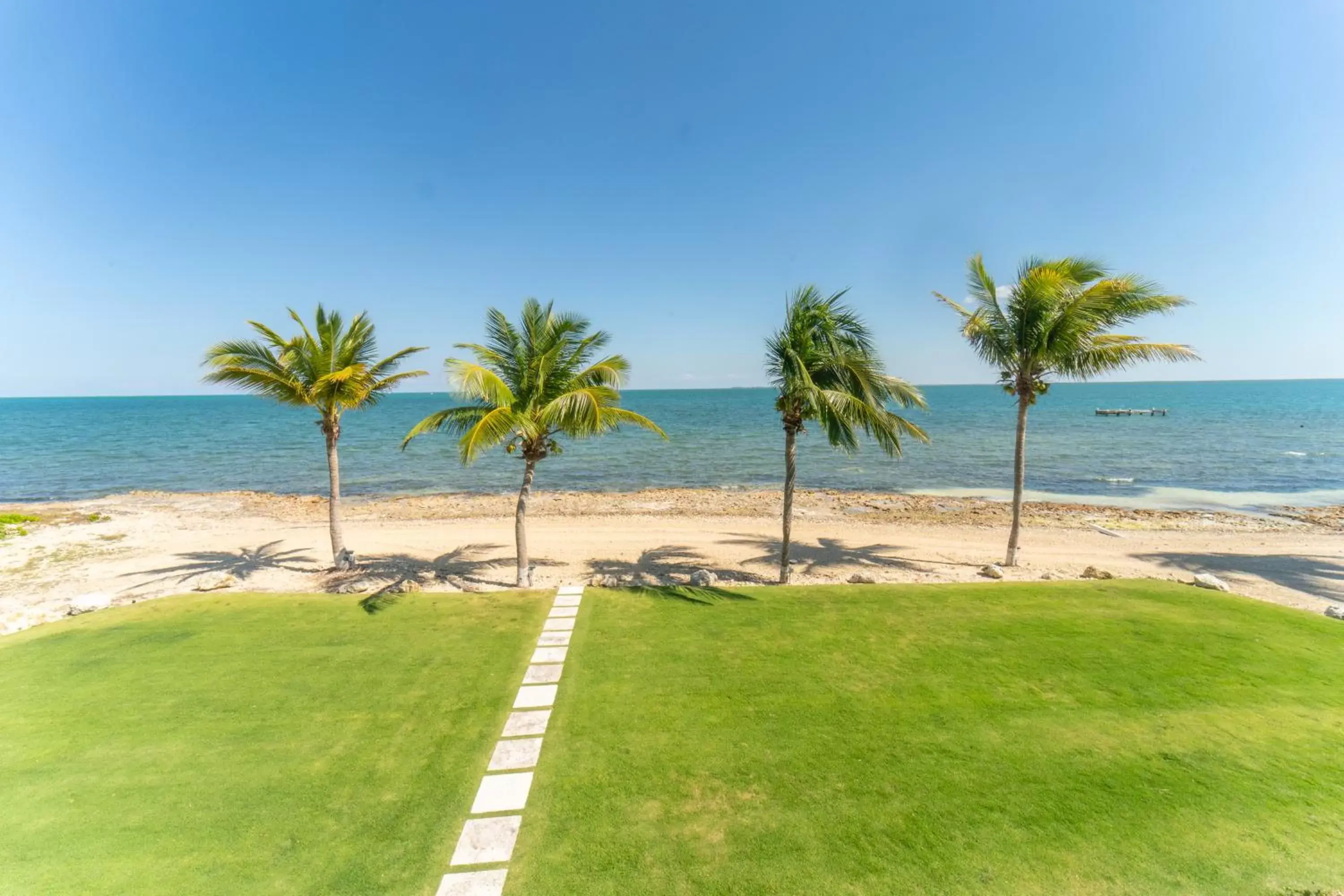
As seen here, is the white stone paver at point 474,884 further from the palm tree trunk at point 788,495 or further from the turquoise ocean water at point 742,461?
the turquoise ocean water at point 742,461

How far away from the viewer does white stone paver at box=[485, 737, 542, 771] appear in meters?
5.32

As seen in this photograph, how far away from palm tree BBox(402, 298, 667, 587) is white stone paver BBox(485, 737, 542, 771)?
5759 mm

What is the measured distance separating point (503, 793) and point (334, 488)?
1005 centimetres

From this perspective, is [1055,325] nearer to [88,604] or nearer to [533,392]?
[533,392]

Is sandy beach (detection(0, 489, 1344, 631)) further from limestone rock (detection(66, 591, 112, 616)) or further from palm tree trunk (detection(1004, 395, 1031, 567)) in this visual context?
palm tree trunk (detection(1004, 395, 1031, 567))

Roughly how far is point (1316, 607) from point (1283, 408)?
4615 inches

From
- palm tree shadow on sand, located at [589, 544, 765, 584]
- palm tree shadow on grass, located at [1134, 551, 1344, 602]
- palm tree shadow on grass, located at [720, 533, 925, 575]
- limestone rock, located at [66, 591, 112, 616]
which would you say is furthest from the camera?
palm tree shadow on grass, located at [720, 533, 925, 575]

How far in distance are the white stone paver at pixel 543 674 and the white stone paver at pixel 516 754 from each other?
1.19 metres

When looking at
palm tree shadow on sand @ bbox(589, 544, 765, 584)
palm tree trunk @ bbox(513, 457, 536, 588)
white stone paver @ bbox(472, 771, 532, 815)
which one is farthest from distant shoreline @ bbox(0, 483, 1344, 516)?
white stone paver @ bbox(472, 771, 532, 815)

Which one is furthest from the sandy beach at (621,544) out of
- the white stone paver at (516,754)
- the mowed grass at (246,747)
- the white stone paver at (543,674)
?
the white stone paver at (516,754)

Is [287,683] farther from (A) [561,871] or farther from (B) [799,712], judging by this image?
(B) [799,712]

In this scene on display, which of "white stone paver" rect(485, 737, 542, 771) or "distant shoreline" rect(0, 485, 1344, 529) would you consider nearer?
"white stone paver" rect(485, 737, 542, 771)

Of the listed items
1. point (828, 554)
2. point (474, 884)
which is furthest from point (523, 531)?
point (828, 554)

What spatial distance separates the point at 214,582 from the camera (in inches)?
462
